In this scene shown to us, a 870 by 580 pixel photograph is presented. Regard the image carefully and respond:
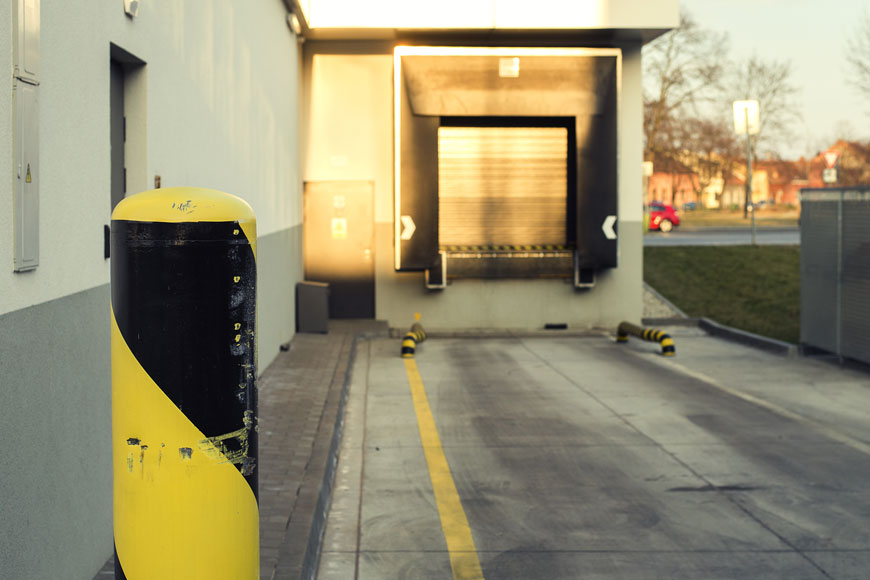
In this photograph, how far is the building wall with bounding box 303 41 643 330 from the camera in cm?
1925

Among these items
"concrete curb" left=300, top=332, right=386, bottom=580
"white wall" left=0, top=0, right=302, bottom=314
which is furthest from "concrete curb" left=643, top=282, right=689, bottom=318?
"concrete curb" left=300, top=332, right=386, bottom=580

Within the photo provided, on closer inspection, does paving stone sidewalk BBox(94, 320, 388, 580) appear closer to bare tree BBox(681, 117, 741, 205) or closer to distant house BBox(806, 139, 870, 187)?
bare tree BBox(681, 117, 741, 205)

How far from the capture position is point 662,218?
5206 cm

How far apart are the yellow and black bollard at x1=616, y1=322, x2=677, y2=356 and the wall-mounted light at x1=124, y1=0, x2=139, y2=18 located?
11.1 meters

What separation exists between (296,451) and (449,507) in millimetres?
1485

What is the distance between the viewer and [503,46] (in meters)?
19.2

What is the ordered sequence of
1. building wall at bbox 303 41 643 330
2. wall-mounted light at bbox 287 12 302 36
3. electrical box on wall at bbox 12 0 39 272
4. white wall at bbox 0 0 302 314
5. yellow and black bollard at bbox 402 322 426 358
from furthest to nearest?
1. building wall at bbox 303 41 643 330
2. wall-mounted light at bbox 287 12 302 36
3. yellow and black bollard at bbox 402 322 426 358
4. white wall at bbox 0 0 302 314
5. electrical box on wall at bbox 12 0 39 272

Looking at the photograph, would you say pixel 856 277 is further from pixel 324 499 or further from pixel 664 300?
pixel 324 499

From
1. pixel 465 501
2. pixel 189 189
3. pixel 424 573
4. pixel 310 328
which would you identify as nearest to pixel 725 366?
pixel 310 328

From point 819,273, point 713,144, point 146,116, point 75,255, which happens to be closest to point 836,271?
point 819,273

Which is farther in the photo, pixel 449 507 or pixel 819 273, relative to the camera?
pixel 819 273

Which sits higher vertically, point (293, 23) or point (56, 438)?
point (293, 23)

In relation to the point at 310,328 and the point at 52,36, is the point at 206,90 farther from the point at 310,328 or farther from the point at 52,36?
the point at 310,328

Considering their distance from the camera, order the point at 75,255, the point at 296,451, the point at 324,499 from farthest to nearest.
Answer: the point at 296,451, the point at 324,499, the point at 75,255
